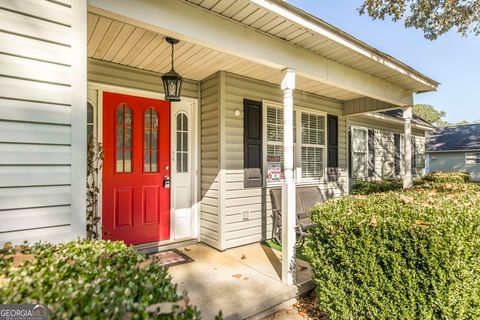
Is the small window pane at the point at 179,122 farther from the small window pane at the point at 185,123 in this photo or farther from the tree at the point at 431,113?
the tree at the point at 431,113

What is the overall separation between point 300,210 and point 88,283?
162 inches

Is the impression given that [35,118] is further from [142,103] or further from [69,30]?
[142,103]

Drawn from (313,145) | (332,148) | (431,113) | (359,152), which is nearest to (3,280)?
(313,145)

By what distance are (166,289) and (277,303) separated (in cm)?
195

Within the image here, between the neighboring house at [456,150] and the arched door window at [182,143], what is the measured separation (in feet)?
65.1

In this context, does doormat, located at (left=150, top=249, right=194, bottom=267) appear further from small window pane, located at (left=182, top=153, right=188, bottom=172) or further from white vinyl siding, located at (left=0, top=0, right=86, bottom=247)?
white vinyl siding, located at (left=0, top=0, right=86, bottom=247)

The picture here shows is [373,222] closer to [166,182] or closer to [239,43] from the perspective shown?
[239,43]

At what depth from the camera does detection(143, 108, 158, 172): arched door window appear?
4.05 m

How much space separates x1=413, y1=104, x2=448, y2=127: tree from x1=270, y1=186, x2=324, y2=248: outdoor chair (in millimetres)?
44002

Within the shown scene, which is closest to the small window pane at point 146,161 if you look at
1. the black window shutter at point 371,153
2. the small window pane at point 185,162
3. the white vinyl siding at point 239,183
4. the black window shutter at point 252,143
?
the small window pane at point 185,162

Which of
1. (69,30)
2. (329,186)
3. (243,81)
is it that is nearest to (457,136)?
(329,186)

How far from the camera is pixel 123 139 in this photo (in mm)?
3879

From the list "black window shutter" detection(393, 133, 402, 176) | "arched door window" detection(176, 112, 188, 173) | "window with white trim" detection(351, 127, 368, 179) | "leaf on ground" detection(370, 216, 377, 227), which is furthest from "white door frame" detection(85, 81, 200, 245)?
"black window shutter" detection(393, 133, 402, 176)

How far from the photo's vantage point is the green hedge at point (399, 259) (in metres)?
1.98
